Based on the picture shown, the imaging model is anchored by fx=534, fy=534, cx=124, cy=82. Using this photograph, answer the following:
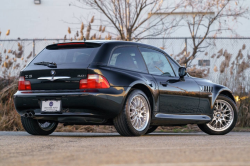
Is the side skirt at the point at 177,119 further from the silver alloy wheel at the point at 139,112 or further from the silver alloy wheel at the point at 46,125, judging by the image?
the silver alloy wheel at the point at 46,125

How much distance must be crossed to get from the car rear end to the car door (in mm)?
1092

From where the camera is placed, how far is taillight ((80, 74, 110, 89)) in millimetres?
7895

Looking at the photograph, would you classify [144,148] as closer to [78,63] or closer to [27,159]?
[27,159]

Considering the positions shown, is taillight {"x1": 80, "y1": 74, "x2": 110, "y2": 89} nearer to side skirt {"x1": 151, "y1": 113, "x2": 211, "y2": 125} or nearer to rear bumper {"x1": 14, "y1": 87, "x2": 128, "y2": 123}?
rear bumper {"x1": 14, "y1": 87, "x2": 128, "y2": 123}

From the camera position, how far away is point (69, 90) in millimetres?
8008

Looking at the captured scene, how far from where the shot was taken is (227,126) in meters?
10.1

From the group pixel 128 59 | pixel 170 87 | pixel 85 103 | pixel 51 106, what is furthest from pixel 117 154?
pixel 170 87

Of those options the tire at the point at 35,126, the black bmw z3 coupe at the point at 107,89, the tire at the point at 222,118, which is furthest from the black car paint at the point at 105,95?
the tire at the point at 222,118

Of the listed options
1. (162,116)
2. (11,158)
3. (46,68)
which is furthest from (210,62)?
(11,158)

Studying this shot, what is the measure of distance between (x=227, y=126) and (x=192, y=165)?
5504mm

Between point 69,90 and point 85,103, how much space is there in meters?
0.35

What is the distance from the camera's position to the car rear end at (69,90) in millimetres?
7895

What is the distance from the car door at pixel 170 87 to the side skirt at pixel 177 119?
0.07 m

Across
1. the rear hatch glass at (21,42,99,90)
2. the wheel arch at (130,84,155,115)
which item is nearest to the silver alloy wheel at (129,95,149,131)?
the wheel arch at (130,84,155,115)
